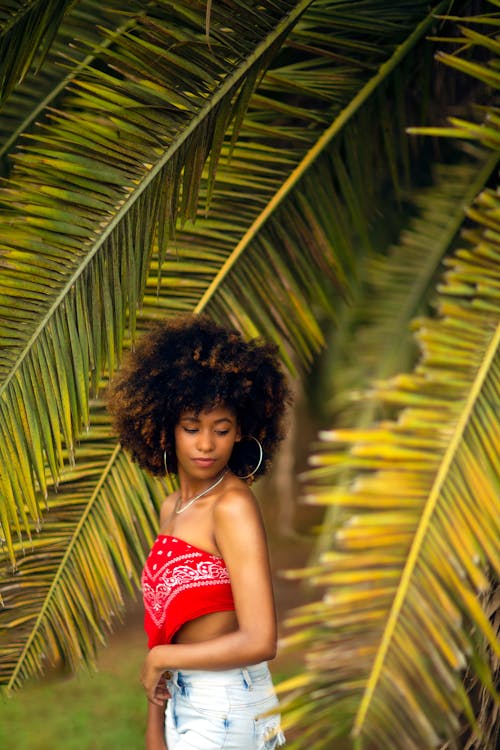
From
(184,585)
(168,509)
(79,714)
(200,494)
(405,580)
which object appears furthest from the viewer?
(79,714)

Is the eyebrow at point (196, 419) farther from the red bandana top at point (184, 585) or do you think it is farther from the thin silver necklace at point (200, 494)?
the red bandana top at point (184, 585)

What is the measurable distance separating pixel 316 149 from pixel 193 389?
1.31 metres

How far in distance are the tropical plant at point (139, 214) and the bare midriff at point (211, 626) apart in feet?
2.16

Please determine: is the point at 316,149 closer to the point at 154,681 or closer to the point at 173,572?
the point at 173,572

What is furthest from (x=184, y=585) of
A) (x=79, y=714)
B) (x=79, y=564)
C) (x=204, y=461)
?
(x=79, y=714)

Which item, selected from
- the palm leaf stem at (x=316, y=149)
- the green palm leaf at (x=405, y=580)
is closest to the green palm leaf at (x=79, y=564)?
the palm leaf stem at (x=316, y=149)

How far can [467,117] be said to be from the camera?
4578 mm

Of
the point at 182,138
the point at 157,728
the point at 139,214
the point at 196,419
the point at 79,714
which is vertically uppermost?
the point at 182,138

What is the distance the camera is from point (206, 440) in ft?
7.38

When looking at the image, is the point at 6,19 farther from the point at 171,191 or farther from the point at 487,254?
the point at 487,254

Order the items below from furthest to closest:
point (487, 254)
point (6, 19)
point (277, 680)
A: point (277, 680)
point (6, 19)
point (487, 254)

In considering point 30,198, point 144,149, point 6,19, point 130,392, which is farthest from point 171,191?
point 6,19

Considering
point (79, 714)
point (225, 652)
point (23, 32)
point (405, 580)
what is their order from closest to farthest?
point (405, 580)
point (225, 652)
point (23, 32)
point (79, 714)

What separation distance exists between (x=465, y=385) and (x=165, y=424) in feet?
2.71
